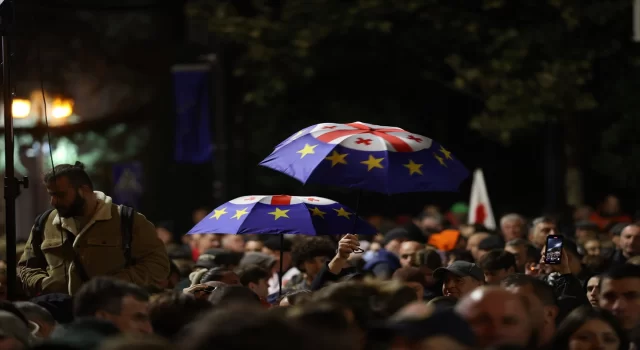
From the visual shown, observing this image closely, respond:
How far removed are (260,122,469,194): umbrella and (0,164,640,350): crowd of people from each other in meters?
0.59

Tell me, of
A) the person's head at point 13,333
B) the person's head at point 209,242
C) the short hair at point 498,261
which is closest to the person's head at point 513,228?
the person's head at point 209,242

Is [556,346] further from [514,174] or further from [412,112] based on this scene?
[514,174]

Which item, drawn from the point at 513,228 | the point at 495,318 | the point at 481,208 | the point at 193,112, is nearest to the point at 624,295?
the point at 495,318

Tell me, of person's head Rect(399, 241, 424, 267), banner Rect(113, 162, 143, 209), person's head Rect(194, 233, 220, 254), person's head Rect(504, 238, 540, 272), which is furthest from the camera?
banner Rect(113, 162, 143, 209)

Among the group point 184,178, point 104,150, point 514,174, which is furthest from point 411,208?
point 104,150

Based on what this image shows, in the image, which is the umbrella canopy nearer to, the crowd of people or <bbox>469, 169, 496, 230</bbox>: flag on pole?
the crowd of people

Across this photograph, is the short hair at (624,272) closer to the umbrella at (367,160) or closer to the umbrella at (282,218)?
the umbrella at (367,160)

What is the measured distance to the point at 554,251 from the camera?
923cm

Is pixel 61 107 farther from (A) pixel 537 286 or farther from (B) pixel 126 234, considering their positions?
(A) pixel 537 286

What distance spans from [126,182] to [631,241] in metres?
11.7

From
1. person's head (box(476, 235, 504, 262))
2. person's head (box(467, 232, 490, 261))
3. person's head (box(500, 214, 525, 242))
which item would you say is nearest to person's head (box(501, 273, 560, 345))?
person's head (box(476, 235, 504, 262))

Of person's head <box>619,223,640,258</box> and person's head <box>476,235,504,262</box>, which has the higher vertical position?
person's head <box>619,223,640,258</box>

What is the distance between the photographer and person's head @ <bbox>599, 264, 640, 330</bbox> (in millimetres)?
7188

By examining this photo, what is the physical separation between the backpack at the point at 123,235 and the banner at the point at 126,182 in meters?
13.4
